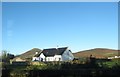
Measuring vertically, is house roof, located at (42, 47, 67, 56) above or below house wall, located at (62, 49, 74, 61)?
above

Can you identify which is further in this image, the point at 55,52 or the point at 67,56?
the point at 55,52

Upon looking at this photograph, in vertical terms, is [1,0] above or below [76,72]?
above

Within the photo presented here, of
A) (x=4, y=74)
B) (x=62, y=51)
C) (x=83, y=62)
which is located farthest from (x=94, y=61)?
(x=62, y=51)

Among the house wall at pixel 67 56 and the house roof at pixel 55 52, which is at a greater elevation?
the house roof at pixel 55 52

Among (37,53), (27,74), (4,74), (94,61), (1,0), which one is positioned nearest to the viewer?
(1,0)

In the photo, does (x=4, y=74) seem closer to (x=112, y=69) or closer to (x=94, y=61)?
(x=112, y=69)

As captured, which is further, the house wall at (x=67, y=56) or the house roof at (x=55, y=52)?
the house roof at (x=55, y=52)

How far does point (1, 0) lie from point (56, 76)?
242 centimetres

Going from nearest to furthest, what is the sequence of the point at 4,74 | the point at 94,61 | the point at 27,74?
the point at 4,74, the point at 27,74, the point at 94,61

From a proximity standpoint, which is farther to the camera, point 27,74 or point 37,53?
point 37,53

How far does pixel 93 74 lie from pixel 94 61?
74.6 inches

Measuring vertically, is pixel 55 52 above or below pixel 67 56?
above

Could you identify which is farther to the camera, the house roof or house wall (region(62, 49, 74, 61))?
the house roof

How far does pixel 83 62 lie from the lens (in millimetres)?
7594
